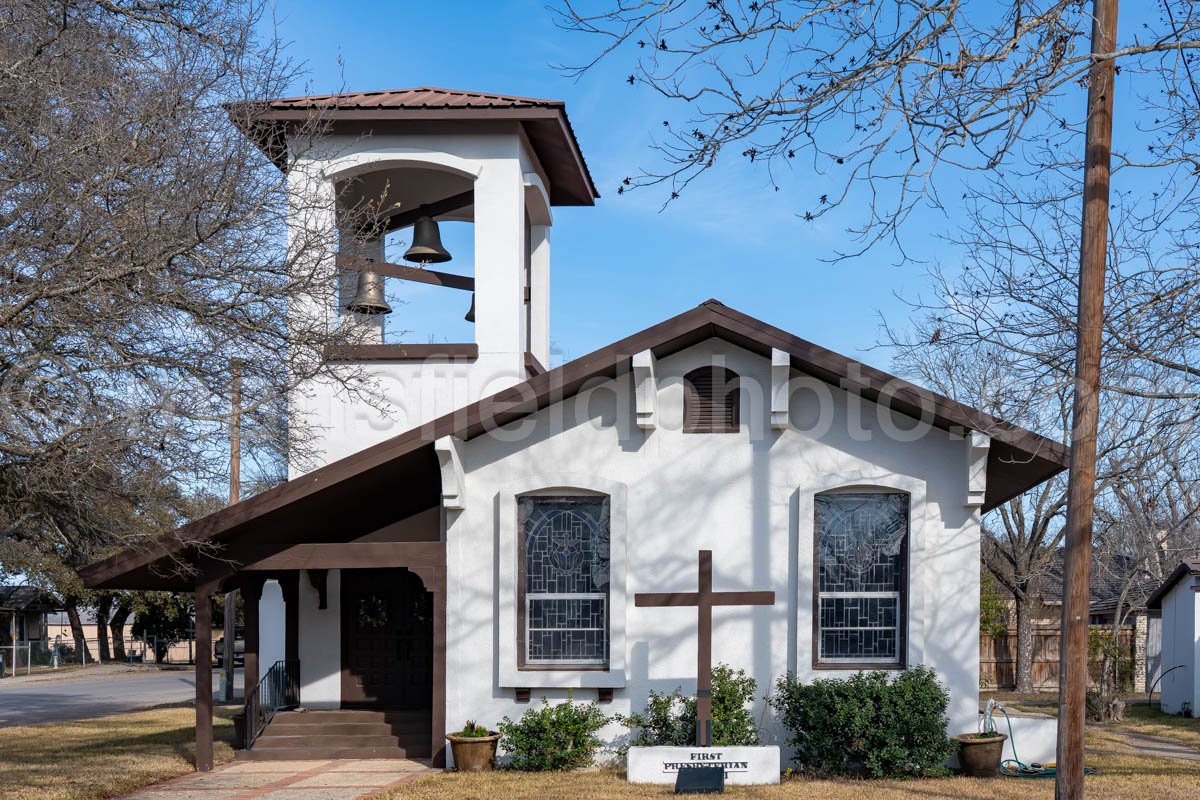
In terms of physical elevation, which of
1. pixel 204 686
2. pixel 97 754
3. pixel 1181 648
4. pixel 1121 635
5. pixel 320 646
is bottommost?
pixel 1121 635

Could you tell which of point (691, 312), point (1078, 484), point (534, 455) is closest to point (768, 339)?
point (691, 312)

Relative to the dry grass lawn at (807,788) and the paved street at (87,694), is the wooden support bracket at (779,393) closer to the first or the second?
the dry grass lawn at (807,788)

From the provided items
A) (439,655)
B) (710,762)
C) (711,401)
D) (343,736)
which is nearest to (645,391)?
(711,401)

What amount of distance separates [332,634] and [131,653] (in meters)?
47.5

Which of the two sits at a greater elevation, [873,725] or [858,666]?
[858,666]

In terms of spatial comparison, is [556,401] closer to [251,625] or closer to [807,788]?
[807,788]

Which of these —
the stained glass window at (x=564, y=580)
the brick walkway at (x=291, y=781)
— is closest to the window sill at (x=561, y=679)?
the stained glass window at (x=564, y=580)

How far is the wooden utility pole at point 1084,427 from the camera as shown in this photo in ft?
31.8

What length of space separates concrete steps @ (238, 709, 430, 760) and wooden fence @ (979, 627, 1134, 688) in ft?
69.8

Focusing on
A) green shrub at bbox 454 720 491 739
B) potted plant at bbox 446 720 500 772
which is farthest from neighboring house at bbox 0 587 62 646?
potted plant at bbox 446 720 500 772

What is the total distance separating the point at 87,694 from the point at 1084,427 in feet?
105

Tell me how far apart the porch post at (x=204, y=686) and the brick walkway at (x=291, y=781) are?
0.22m

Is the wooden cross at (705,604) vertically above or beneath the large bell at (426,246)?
beneath

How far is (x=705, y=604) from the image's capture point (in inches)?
520
